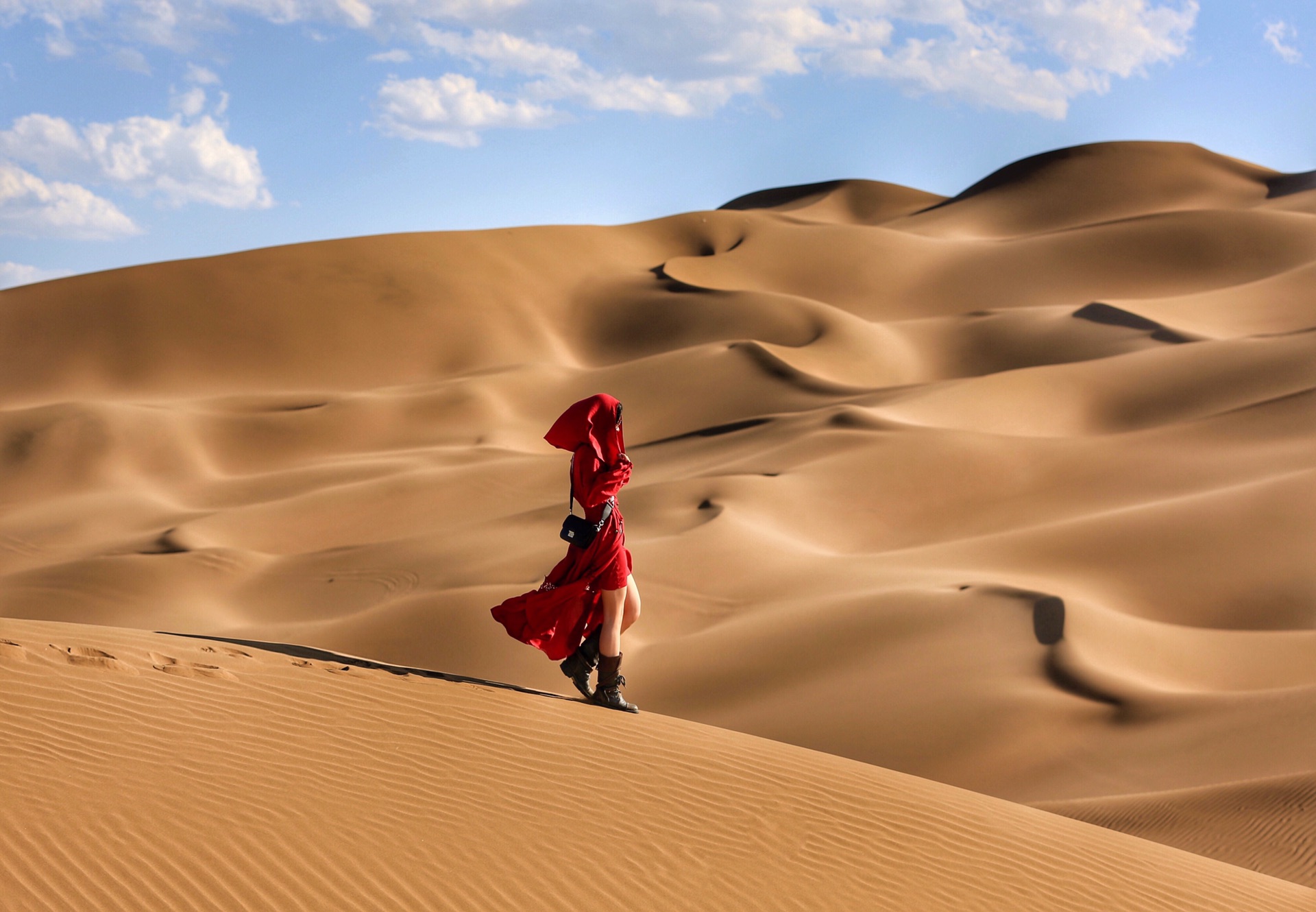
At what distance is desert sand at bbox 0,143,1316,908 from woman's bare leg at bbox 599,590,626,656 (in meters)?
0.41

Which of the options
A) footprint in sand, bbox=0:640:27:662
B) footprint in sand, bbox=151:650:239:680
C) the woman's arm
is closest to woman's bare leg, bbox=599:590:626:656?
the woman's arm

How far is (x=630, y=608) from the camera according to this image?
635 cm

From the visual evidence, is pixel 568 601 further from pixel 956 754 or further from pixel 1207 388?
pixel 1207 388

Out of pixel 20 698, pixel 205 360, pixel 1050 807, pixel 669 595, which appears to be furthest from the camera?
pixel 205 360

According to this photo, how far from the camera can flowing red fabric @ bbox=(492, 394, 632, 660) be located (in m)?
5.87

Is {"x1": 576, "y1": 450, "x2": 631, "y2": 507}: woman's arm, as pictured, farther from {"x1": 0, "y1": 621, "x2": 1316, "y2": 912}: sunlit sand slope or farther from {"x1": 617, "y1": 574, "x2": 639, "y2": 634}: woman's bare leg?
{"x1": 0, "y1": 621, "x2": 1316, "y2": 912}: sunlit sand slope

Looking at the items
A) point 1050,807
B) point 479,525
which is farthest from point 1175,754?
point 479,525

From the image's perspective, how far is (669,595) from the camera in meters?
13.3

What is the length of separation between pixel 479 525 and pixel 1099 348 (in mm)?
16124

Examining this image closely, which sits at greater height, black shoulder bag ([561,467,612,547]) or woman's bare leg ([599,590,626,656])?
black shoulder bag ([561,467,612,547])

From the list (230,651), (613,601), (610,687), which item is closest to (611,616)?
(613,601)

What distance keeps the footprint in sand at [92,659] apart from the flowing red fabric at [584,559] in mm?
1760

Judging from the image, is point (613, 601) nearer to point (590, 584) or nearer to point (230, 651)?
point (590, 584)

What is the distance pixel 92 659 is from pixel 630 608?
8.61ft
